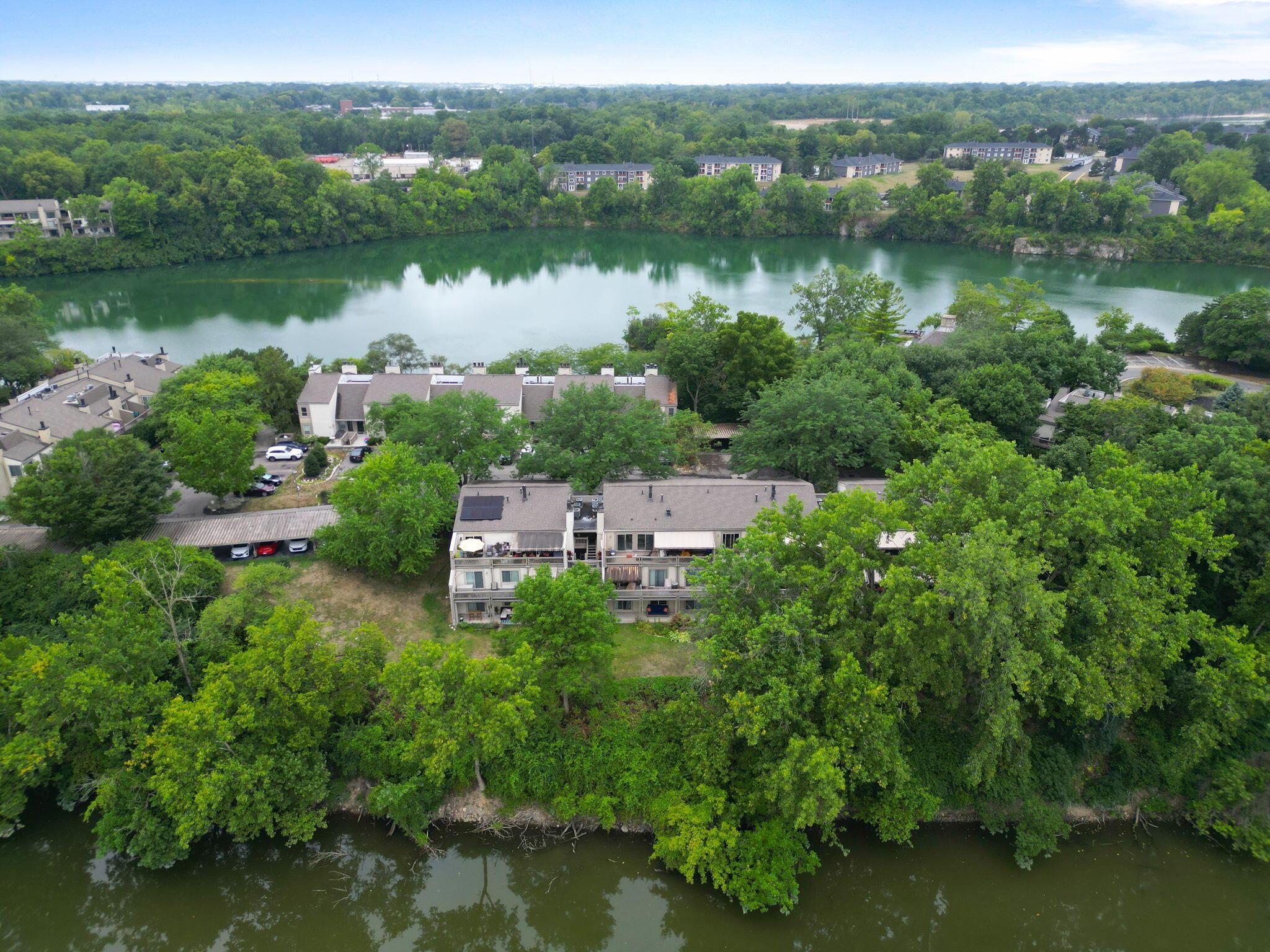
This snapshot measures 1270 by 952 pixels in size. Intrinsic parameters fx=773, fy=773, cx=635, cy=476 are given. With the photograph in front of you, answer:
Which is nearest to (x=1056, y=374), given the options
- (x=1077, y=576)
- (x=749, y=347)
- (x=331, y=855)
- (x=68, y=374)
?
(x=749, y=347)

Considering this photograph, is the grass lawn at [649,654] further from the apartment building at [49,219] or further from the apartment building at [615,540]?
the apartment building at [49,219]

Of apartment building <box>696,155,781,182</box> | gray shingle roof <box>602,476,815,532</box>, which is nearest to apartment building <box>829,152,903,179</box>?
apartment building <box>696,155,781,182</box>

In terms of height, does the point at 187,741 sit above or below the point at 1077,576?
below

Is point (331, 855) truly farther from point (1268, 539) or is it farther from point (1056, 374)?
point (1056, 374)

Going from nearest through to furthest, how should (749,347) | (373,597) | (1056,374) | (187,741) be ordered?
(187,741), (373,597), (1056,374), (749,347)

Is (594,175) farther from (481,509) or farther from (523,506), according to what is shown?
(481,509)

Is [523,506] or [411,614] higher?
[523,506]

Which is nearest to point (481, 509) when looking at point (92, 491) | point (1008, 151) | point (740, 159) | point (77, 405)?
point (92, 491)
